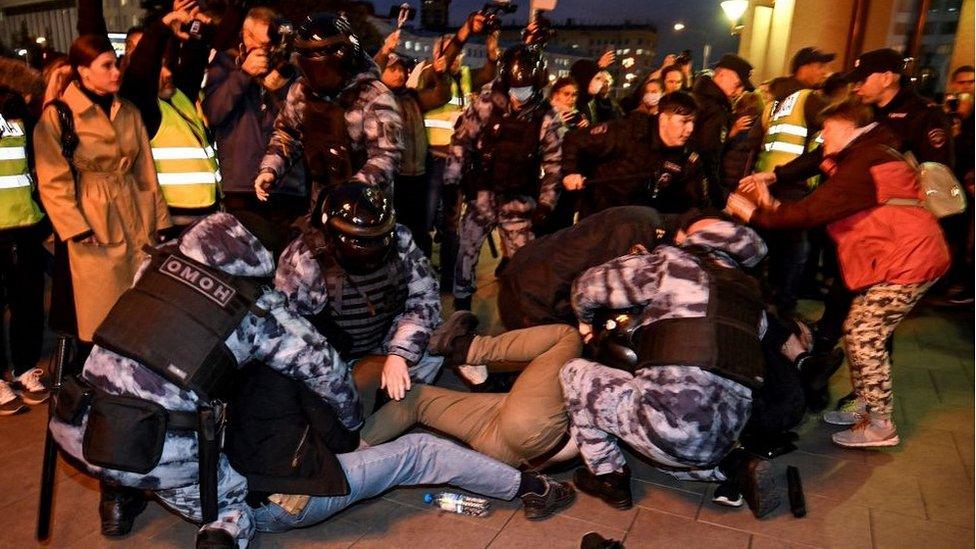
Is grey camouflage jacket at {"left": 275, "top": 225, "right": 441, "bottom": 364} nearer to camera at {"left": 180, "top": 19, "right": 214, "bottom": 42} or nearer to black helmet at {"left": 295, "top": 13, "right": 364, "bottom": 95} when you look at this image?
black helmet at {"left": 295, "top": 13, "right": 364, "bottom": 95}

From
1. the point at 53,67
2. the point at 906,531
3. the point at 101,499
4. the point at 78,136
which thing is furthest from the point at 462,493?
the point at 53,67

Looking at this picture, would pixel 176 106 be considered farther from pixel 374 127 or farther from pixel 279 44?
pixel 374 127

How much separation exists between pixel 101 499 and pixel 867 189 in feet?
12.1

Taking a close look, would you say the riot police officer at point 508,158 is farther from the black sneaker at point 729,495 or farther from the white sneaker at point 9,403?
the white sneaker at point 9,403

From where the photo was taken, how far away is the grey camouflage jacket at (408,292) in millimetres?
2928

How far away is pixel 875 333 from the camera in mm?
3484

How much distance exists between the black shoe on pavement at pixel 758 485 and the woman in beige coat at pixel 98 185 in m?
3.23

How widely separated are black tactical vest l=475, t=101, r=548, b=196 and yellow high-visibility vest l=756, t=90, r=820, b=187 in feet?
6.21

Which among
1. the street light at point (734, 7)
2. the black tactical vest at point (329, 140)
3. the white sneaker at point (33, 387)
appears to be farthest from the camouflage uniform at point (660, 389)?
the street light at point (734, 7)

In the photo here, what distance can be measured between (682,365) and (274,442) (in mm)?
1512

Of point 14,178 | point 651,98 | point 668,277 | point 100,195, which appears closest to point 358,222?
point 668,277

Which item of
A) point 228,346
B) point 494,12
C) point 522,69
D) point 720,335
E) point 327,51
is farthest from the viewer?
point 494,12

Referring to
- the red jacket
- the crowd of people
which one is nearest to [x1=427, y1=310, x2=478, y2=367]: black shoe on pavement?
the crowd of people

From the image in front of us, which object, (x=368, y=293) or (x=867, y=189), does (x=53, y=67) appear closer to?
(x=368, y=293)
